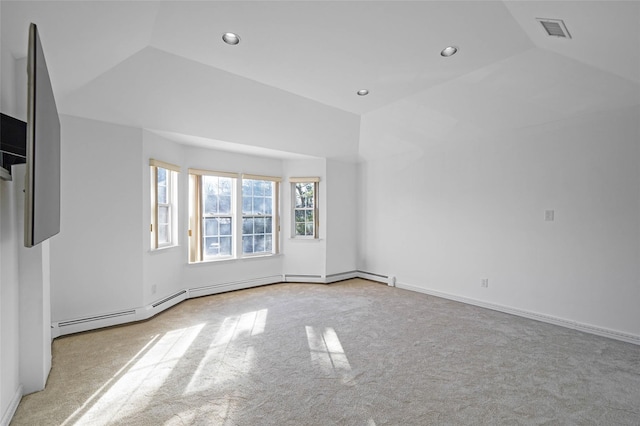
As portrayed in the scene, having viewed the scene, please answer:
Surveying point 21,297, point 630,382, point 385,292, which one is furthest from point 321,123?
point 630,382

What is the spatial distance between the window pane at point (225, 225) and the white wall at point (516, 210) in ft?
8.82

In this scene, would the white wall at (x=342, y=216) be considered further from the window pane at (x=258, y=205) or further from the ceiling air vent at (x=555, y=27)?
the ceiling air vent at (x=555, y=27)

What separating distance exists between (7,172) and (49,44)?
101 cm

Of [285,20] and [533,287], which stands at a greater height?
[285,20]

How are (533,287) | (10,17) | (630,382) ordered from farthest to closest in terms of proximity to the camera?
(533,287) < (630,382) < (10,17)

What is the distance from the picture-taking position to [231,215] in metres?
5.43

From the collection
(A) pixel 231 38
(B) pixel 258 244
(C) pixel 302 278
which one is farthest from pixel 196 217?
(A) pixel 231 38

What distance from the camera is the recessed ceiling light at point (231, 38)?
8.86 feet

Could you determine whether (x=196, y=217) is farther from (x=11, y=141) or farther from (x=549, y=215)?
(x=549, y=215)

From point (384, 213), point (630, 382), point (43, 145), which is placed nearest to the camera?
point (43, 145)

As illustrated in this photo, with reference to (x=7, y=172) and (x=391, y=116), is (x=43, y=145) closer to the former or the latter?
(x=7, y=172)

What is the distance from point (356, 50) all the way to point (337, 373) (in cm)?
286

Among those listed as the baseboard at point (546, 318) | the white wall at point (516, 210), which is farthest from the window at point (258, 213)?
the baseboard at point (546, 318)

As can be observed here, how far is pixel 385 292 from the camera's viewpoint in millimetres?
5273
